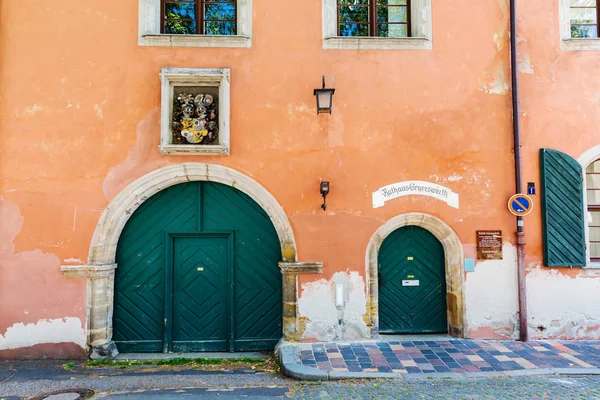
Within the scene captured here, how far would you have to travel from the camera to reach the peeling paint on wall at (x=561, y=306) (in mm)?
6617

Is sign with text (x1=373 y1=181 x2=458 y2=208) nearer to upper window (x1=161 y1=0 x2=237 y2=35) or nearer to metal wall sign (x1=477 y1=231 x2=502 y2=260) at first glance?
metal wall sign (x1=477 y1=231 x2=502 y2=260)

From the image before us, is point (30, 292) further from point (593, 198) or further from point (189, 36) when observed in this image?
point (593, 198)

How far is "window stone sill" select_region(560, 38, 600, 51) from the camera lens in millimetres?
6849

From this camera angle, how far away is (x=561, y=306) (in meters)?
6.64

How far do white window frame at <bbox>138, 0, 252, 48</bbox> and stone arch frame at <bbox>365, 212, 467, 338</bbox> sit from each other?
3.64 metres

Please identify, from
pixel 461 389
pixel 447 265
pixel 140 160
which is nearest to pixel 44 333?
pixel 140 160

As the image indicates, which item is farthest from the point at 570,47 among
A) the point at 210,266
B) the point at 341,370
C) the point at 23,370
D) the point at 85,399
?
the point at 23,370

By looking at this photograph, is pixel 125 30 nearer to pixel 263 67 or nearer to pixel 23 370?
pixel 263 67

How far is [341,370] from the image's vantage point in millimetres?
5430

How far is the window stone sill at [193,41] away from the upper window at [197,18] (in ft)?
1.33

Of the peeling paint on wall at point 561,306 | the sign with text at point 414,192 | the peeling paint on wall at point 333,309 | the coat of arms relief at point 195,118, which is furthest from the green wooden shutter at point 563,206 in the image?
the coat of arms relief at point 195,118

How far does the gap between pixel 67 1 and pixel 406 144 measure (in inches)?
225

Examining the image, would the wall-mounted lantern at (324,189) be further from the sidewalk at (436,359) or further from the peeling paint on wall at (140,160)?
the peeling paint on wall at (140,160)

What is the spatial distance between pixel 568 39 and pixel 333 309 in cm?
574
